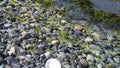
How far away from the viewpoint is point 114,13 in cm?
1142

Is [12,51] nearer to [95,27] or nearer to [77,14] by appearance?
[95,27]

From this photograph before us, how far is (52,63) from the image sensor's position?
700 centimetres

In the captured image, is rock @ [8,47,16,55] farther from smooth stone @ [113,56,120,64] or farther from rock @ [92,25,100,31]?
rock @ [92,25,100,31]

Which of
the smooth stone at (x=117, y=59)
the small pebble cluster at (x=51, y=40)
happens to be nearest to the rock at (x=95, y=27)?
the small pebble cluster at (x=51, y=40)

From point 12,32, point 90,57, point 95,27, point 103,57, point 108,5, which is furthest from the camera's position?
point 108,5

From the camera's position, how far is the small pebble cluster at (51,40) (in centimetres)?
731

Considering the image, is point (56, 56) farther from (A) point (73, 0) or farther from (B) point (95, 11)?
(A) point (73, 0)

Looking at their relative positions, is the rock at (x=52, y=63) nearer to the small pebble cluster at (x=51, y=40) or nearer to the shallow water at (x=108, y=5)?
the small pebble cluster at (x=51, y=40)

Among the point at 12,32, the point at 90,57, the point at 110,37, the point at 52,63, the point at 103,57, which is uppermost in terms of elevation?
the point at 12,32

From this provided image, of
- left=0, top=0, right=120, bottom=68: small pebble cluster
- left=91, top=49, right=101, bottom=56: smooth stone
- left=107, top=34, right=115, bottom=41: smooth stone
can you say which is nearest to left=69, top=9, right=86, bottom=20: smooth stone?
left=0, top=0, right=120, bottom=68: small pebble cluster

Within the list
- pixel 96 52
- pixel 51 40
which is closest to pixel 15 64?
pixel 51 40

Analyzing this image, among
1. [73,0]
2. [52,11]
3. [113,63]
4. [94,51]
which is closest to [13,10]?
[52,11]

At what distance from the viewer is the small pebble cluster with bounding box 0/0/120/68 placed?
7.31 m

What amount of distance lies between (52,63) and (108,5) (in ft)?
18.9
